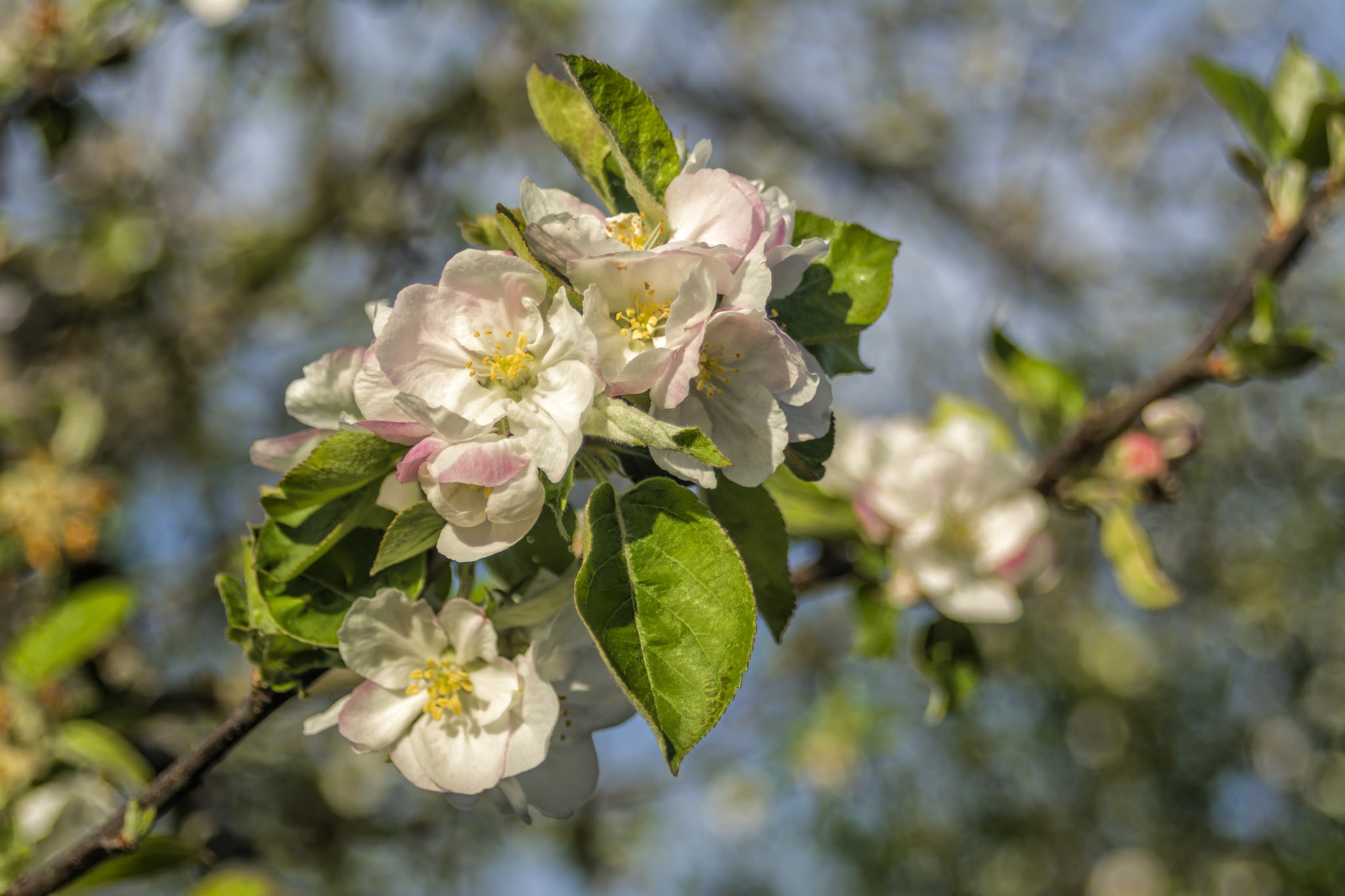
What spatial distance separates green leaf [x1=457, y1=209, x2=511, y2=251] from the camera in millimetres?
767

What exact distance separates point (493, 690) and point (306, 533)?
7.4 inches

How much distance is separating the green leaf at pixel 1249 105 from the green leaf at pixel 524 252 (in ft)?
3.77

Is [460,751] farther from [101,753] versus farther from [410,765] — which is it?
[101,753]

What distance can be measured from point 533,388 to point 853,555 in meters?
0.86

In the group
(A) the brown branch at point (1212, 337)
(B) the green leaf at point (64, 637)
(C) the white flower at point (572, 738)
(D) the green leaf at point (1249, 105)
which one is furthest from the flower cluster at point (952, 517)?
(B) the green leaf at point (64, 637)

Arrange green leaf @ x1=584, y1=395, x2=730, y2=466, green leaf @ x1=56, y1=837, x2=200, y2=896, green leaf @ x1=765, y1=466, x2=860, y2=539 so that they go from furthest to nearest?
green leaf @ x1=765, y1=466, x2=860, y2=539 < green leaf @ x1=56, y1=837, x2=200, y2=896 < green leaf @ x1=584, y1=395, x2=730, y2=466

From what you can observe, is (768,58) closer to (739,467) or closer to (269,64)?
(269,64)

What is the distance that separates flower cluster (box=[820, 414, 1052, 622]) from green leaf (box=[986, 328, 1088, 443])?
9cm

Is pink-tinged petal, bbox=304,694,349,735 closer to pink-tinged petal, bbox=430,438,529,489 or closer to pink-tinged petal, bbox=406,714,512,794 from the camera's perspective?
pink-tinged petal, bbox=406,714,512,794

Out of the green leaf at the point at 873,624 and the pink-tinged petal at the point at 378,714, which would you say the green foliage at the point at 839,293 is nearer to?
the pink-tinged petal at the point at 378,714

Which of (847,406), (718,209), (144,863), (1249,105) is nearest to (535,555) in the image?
(718,209)

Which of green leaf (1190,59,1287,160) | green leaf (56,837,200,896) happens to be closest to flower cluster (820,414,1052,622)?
green leaf (1190,59,1287,160)

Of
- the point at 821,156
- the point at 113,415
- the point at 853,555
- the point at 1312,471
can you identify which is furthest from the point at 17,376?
the point at 1312,471

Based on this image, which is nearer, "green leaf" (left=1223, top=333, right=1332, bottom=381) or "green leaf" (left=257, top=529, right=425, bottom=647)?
"green leaf" (left=257, top=529, right=425, bottom=647)
